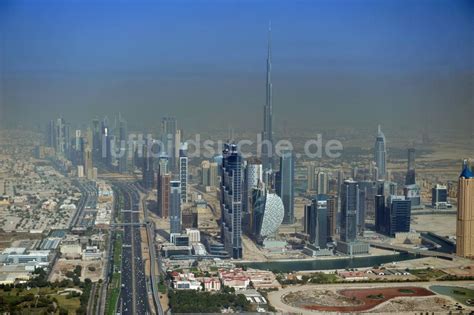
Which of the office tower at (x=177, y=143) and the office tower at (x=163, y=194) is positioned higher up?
the office tower at (x=177, y=143)

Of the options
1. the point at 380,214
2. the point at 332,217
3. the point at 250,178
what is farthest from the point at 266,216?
the point at 380,214

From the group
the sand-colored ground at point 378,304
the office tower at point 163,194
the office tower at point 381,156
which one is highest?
the office tower at point 381,156

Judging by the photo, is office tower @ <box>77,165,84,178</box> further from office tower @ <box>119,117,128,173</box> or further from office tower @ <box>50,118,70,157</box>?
office tower @ <box>119,117,128,173</box>

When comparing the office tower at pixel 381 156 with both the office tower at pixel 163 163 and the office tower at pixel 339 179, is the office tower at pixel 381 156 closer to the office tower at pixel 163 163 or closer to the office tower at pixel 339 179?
the office tower at pixel 339 179

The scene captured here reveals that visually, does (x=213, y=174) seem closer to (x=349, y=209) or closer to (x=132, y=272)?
(x=349, y=209)

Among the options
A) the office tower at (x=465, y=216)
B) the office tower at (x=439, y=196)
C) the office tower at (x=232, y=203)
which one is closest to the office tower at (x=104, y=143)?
the office tower at (x=232, y=203)

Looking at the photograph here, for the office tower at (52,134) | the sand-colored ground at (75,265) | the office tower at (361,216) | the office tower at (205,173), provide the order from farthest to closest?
the office tower at (205,173) → the office tower at (52,134) → the office tower at (361,216) → the sand-colored ground at (75,265)

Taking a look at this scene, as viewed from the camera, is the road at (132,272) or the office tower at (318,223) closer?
the road at (132,272)
